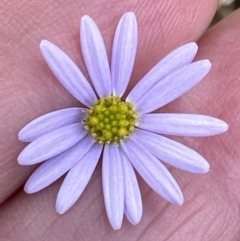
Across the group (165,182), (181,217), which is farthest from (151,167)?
(181,217)

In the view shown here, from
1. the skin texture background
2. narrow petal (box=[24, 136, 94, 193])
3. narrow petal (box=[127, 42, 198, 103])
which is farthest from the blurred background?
narrow petal (box=[24, 136, 94, 193])

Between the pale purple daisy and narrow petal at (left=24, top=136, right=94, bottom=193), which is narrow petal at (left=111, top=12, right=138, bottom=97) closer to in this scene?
the pale purple daisy

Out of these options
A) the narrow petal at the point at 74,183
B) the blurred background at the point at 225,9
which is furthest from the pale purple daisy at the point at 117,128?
the blurred background at the point at 225,9

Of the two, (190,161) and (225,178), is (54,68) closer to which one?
(190,161)

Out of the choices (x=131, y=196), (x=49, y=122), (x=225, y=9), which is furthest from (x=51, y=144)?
(x=225, y=9)

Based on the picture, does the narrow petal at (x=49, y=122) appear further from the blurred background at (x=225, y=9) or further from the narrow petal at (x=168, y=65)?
the blurred background at (x=225, y=9)
